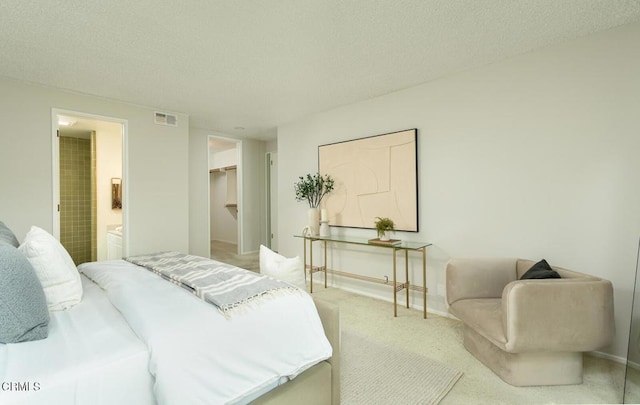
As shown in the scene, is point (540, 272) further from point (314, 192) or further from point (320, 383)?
Answer: point (314, 192)

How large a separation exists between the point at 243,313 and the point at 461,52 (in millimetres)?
2779

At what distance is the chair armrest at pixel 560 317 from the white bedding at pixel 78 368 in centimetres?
208

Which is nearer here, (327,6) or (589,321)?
(589,321)

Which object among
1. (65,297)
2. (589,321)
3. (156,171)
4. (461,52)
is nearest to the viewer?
(65,297)

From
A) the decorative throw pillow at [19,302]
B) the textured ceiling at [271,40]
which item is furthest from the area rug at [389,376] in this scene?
the textured ceiling at [271,40]

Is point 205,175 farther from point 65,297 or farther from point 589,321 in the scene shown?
point 589,321

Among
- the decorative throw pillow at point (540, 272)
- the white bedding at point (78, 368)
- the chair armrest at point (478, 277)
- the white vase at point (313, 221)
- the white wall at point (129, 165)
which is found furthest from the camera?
the white vase at point (313, 221)

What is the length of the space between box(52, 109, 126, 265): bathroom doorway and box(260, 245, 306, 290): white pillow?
3.88 m

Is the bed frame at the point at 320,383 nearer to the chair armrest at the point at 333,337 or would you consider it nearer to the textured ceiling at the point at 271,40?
the chair armrest at the point at 333,337

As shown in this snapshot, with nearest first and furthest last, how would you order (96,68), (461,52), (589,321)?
(589,321) < (461,52) < (96,68)

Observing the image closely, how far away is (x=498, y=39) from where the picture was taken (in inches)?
94.9

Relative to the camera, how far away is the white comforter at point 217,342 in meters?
1.16

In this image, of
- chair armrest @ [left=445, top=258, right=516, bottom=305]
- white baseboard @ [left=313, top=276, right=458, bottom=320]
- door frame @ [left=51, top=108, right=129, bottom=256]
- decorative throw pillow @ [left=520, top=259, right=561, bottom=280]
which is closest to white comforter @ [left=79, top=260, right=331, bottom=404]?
chair armrest @ [left=445, top=258, right=516, bottom=305]

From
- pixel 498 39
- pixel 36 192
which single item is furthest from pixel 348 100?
pixel 36 192
